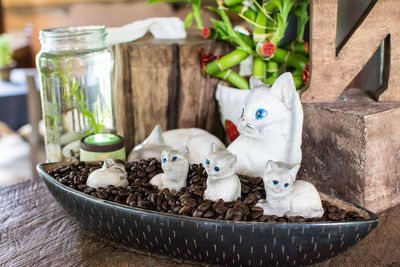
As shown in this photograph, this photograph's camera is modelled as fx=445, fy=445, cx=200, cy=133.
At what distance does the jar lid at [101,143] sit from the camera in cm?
94

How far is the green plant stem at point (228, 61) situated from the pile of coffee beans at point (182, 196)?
318 mm

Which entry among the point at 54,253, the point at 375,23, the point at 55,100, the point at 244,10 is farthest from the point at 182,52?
the point at 54,253

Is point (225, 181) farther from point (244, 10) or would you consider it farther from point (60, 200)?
point (244, 10)

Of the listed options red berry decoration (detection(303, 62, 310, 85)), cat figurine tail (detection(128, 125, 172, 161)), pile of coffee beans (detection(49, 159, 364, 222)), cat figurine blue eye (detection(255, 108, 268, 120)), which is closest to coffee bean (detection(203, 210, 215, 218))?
pile of coffee beans (detection(49, 159, 364, 222))

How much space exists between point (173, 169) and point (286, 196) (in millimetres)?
188

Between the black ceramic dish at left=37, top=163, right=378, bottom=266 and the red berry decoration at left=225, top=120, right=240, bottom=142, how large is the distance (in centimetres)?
39

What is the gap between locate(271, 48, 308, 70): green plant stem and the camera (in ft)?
3.28

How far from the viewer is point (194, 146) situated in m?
0.98

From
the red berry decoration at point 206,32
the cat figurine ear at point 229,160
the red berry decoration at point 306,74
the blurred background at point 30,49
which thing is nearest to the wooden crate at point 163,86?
the red berry decoration at point 206,32

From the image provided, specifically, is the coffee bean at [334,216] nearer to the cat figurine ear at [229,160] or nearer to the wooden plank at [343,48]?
the cat figurine ear at [229,160]

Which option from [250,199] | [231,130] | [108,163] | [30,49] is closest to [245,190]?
A: [250,199]

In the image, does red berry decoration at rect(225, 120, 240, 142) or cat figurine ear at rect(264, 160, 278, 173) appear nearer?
cat figurine ear at rect(264, 160, 278, 173)

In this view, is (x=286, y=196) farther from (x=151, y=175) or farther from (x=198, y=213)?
(x=151, y=175)

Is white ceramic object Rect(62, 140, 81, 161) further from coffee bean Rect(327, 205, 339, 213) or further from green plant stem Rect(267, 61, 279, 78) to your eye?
coffee bean Rect(327, 205, 339, 213)
